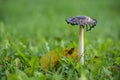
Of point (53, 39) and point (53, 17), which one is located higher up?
point (53, 17)

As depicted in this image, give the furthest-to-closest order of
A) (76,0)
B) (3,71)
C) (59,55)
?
(76,0) < (59,55) < (3,71)

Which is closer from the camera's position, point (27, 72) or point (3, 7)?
point (27, 72)

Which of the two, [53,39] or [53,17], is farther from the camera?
[53,17]

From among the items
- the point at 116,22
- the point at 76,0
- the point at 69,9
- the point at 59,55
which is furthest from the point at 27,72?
the point at 76,0

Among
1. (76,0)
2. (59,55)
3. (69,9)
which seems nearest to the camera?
(59,55)

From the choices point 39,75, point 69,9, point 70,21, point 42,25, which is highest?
point 69,9

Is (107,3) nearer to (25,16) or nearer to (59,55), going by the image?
(25,16)

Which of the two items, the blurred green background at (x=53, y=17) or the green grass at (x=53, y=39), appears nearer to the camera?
the green grass at (x=53, y=39)

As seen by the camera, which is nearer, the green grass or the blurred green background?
the green grass
